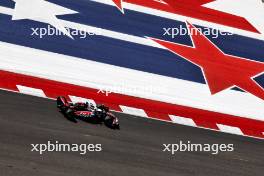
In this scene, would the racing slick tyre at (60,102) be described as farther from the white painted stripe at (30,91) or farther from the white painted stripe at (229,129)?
the white painted stripe at (229,129)

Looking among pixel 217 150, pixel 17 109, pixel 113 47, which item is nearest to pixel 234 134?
pixel 217 150

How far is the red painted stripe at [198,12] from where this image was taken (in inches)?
359

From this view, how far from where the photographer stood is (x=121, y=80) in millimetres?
8812

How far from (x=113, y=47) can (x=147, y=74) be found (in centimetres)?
78

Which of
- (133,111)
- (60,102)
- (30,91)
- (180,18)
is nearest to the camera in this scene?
(60,102)

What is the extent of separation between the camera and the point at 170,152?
7.31 meters

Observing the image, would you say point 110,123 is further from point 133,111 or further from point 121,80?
point 121,80

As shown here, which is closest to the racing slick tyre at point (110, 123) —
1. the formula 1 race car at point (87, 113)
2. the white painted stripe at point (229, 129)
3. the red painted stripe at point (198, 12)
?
the formula 1 race car at point (87, 113)

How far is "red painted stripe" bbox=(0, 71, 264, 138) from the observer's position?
8.50 metres

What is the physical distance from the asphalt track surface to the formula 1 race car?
0.38ft

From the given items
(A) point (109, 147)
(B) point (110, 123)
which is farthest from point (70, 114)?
(A) point (109, 147)

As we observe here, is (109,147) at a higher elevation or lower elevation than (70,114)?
lower

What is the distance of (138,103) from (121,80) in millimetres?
516

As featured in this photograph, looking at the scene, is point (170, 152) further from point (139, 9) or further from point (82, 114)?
point (139, 9)
